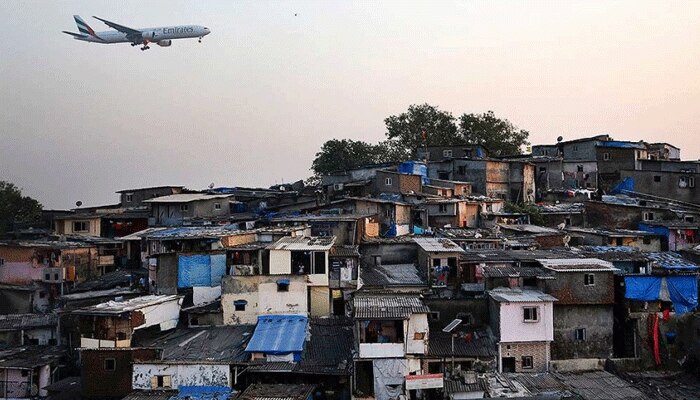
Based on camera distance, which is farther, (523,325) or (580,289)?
(580,289)

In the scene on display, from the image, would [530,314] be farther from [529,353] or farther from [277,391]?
[277,391]

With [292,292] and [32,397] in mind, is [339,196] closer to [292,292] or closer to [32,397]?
[292,292]

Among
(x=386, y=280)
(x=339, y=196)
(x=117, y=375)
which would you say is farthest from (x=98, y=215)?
(x=386, y=280)

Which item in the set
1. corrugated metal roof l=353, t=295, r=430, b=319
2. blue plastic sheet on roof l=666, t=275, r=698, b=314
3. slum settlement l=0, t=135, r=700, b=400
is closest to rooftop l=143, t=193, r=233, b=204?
slum settlement l=0, t=135, r=700, b=400

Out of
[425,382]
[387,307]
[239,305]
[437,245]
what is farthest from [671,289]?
[239,305]

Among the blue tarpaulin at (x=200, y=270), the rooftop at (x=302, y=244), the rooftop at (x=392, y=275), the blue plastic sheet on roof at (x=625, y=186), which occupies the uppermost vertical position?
the blue plastic sheet on roof at (x=625, y=186)

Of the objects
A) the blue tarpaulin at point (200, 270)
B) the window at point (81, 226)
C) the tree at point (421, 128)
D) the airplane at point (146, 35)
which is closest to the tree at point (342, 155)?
the tree at point (421, 128)

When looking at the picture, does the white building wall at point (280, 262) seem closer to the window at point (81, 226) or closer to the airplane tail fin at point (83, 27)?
the window at point (81, 226)
